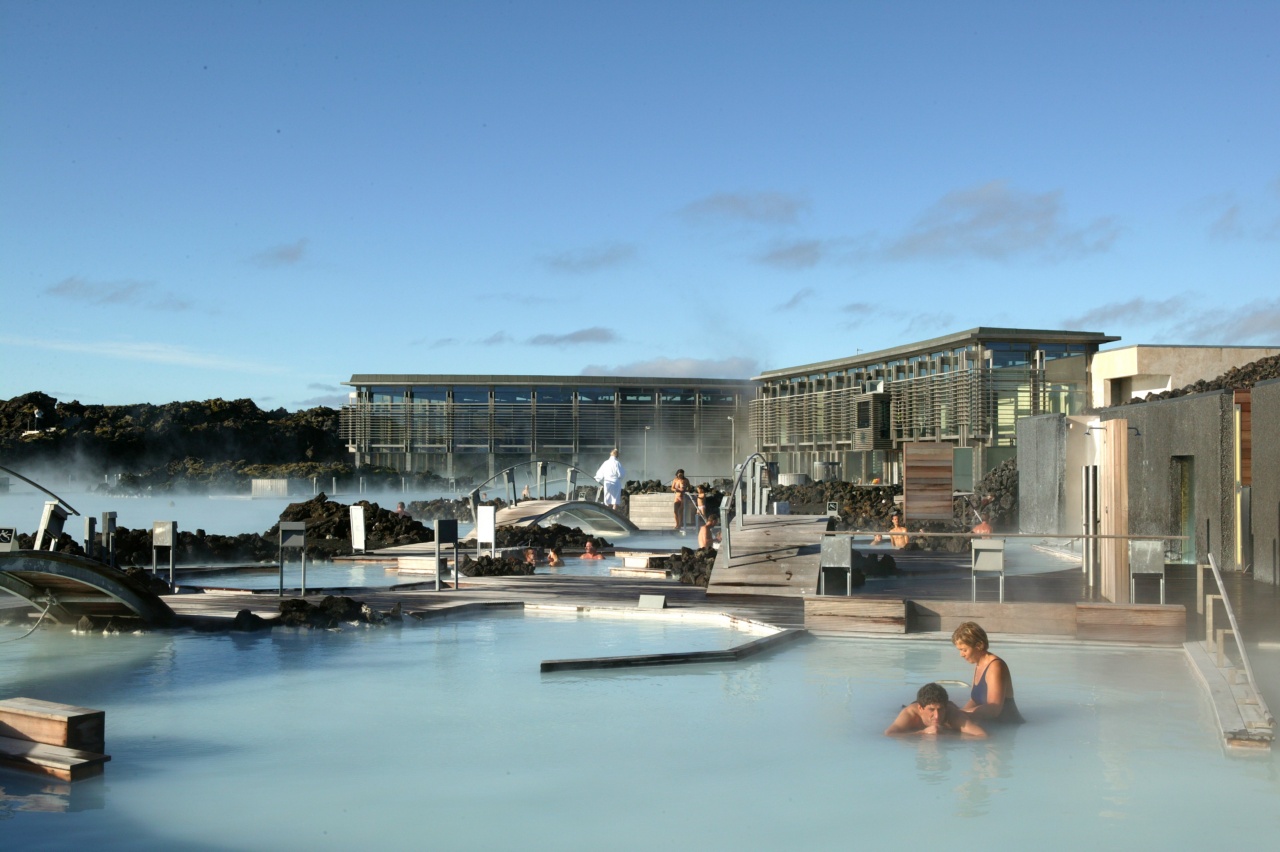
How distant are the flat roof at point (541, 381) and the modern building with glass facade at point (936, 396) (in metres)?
5.86

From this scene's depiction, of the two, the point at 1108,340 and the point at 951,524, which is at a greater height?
the point at 1108,340

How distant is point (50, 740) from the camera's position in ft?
22.8

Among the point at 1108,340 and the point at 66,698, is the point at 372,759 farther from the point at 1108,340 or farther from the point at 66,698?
the point at 1108,340

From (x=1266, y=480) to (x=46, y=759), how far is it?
14.6 m

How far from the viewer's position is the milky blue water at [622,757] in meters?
6.36

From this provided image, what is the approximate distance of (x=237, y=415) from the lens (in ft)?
262

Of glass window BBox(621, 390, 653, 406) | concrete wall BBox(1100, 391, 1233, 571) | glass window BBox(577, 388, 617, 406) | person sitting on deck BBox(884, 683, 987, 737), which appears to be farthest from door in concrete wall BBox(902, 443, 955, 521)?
glass window BBox(621, 390, 653, 406)

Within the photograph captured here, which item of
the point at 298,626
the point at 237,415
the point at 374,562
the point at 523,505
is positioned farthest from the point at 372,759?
the point at 237,415

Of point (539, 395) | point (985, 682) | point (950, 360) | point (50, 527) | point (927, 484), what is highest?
point (539, 395)

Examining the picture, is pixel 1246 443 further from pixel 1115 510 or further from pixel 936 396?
pixel 936 396

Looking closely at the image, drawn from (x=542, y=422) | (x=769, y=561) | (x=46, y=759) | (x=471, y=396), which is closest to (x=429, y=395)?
(x=471, y=396)

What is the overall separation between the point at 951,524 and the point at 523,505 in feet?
32.8

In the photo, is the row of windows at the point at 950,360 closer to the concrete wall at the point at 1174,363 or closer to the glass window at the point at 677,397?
the concrete wall at the point at 1174,363

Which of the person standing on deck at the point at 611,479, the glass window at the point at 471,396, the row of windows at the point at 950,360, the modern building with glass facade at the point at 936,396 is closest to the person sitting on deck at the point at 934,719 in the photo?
the person standing on deck at the point at 611,479
